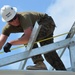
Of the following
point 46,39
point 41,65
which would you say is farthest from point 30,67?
point 46,39

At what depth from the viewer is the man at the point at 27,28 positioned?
4645 mm

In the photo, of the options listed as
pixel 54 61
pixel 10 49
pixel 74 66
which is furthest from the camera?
pixel 54 61

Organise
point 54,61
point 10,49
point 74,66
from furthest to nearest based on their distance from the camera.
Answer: point 54,61 → point 10,49 → point 74,66

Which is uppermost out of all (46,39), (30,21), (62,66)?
(30,21)

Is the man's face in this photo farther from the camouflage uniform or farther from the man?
the camouflage uniform

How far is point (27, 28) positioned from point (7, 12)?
58 cm

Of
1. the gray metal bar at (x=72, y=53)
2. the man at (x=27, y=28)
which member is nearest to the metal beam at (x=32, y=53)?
the gray metal bar at (x=72, y=53)

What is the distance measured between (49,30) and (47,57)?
0.42 meters

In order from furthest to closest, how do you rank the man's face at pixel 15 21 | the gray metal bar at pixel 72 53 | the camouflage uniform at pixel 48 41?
1. the camouflage uniform at pixel 48 41
2. the man's face at pixel 15 21
3. the gray metal bar at pixel 72 53

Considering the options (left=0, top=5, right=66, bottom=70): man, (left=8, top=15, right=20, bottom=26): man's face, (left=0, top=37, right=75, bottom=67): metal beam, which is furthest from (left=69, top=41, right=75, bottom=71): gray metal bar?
(left=8, top=15, right=20, bottom=26): man's face

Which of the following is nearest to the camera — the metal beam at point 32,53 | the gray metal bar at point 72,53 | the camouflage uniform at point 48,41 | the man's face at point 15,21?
the metal beam at point 32,53

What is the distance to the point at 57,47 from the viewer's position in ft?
14.7

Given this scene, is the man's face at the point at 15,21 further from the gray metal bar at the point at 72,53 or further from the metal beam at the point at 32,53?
the gray metal bar at the point at 72,53

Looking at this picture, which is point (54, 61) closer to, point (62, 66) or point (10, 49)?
point (62, 66)
